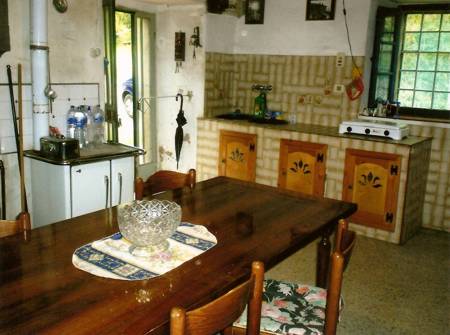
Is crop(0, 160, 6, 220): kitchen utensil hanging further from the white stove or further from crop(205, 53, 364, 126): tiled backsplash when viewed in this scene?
the white stove

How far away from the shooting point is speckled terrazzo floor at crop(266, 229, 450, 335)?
2783 millimetres

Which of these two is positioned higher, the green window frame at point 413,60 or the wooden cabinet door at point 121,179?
the green window frame at point 413,60

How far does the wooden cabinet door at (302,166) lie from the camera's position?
4.27 meters

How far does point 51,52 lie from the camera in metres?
3.62

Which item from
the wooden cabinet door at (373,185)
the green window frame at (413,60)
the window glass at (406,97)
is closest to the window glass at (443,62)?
the green window frame at (413,60)

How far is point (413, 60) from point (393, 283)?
237cm

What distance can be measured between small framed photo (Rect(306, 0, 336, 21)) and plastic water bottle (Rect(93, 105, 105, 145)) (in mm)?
2277

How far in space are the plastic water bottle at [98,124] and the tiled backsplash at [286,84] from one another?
4.49ft

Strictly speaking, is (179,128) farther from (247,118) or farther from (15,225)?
(15,225)

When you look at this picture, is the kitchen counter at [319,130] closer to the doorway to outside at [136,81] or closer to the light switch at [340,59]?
the light switch at [340,59]

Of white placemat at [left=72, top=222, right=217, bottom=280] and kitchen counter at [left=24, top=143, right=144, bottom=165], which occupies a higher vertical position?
kitchen counter at [left=24, top=143, right=144, bottom=165]

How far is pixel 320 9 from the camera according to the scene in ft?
15.3

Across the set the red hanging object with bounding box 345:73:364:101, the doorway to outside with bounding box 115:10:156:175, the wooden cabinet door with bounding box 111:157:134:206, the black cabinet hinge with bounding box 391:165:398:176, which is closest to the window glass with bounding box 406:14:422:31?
the red hanging object with bounding box 345:73:364:101

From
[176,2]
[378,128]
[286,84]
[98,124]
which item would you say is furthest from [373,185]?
[176,2]
